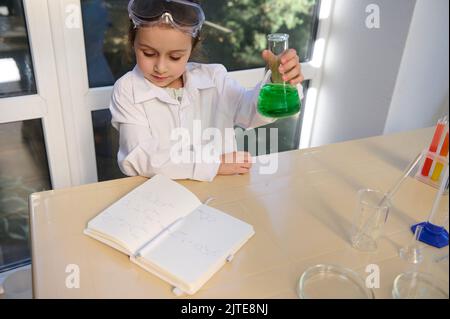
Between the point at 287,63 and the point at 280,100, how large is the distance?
9 centimetres

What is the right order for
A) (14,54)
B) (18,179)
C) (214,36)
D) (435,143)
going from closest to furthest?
(435,143) < (14,54) < (18,179) < (214,36)

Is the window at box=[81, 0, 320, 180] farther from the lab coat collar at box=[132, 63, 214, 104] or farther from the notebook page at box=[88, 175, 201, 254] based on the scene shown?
the notebook page at box=[88, 175, 201, 254]

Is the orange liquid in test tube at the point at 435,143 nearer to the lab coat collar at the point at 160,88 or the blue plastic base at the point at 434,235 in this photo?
the blue plastic base at the point at 434,235

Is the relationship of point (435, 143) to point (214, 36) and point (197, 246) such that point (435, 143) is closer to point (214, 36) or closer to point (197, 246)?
point (197, 246)

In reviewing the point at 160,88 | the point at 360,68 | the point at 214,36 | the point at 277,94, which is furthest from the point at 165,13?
the point at 360,68

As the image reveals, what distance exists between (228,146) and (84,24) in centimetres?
64

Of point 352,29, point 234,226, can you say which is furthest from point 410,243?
point 352,29

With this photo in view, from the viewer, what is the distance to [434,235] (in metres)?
0.88

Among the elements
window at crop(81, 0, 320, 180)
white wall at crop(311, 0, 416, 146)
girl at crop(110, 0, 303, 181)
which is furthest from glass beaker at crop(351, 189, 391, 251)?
white wall at crop(311, 0, 416, 146)

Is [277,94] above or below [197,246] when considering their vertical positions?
above

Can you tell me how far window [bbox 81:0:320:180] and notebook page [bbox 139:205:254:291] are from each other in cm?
70

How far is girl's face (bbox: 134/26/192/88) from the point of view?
3.41 feet
